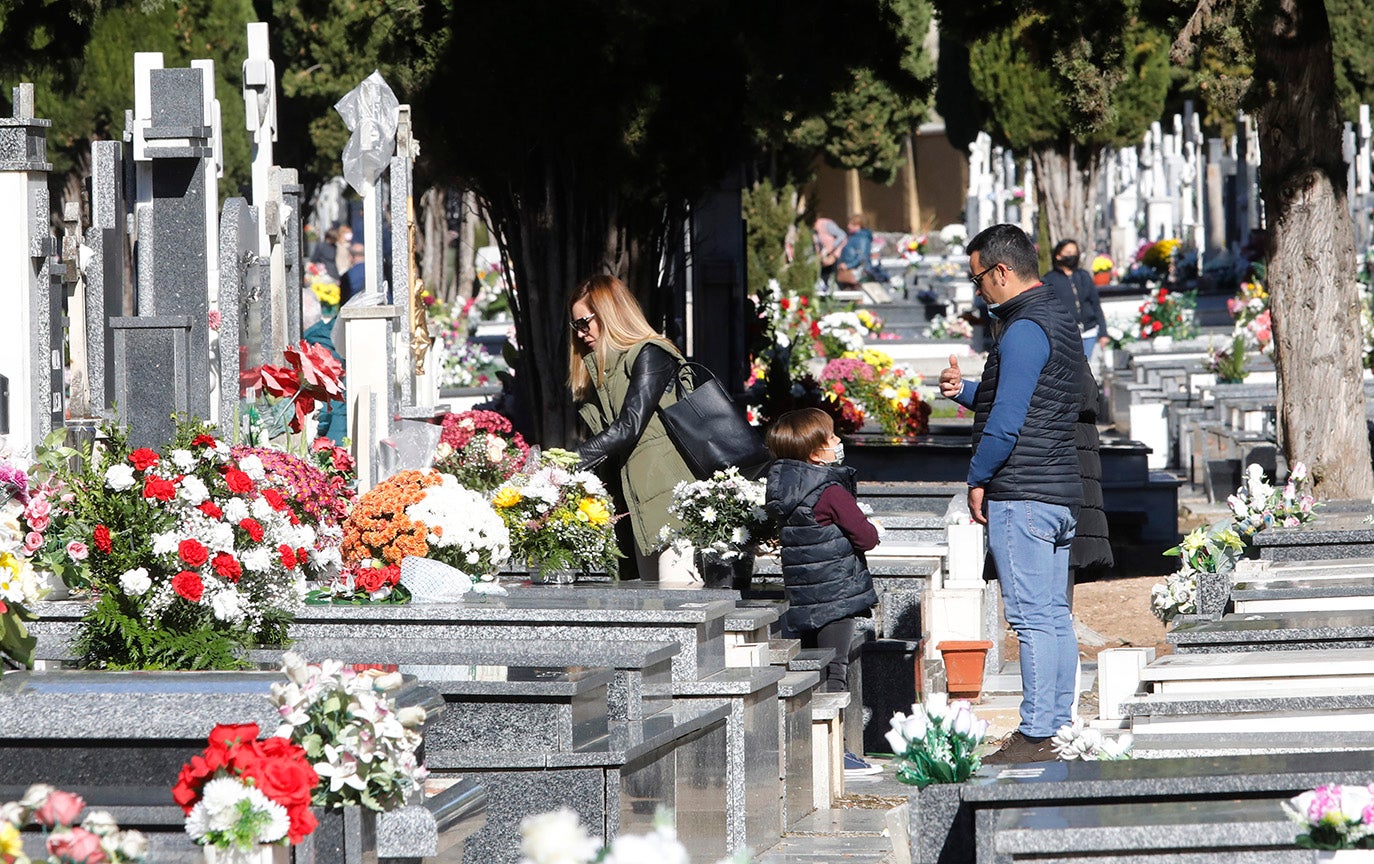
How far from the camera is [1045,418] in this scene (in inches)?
238

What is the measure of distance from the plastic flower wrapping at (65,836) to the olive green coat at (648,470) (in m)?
3.97

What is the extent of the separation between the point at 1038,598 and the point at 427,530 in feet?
6.27

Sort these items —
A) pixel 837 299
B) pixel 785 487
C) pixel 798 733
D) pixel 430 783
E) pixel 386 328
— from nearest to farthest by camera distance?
pixel 430 783
pixel 798 733
pixel 785 487
pixel 386 328
pixel 837 299

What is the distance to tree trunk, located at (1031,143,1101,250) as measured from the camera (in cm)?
3359

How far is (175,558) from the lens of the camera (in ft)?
17.2

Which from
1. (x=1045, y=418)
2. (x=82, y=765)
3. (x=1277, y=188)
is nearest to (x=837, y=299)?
(x=1277, y=188)

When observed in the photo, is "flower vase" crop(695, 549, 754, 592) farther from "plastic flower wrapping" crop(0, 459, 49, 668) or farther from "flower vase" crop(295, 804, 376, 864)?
"flower vase" crop(295, 804, 376, 864)

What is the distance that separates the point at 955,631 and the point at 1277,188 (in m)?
3.19

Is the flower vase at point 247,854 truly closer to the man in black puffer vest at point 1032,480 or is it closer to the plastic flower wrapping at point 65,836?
the plastic flower wrapping at point 65,836

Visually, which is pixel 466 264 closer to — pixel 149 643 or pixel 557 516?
pixel 557 516

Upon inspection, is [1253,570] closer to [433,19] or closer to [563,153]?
[563,153]

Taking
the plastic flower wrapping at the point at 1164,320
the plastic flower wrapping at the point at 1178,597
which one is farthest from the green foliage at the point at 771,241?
the plastic flower wrapping at the point at 1178,597

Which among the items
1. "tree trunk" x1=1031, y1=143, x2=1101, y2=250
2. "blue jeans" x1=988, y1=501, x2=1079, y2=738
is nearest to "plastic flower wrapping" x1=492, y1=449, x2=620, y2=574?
"blue jeans" x1=988, y1=501, x2=1079, y2=738

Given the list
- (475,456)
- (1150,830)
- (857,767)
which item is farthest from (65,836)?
(475,456)
